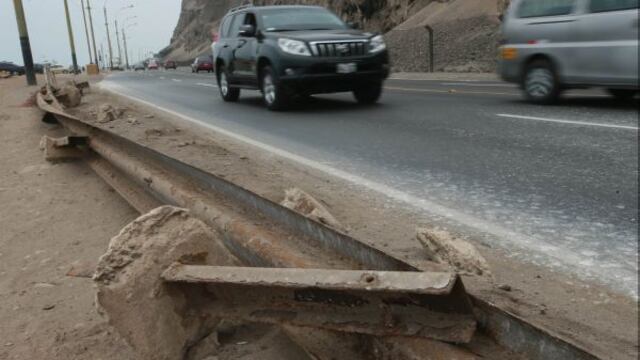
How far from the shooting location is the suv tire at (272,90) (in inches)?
410

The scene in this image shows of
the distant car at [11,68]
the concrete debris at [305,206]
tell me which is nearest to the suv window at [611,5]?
the concrete debris at [305,206]

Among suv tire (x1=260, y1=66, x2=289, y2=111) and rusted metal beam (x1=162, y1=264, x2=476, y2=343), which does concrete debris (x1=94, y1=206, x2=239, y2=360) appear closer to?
rusted metal beam (x1=162, y1=264, x2=476, y2=343)

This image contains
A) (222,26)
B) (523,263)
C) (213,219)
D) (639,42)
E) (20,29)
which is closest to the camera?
(213,219)

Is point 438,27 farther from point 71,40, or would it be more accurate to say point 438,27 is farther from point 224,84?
point 71,40

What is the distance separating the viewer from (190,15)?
122m

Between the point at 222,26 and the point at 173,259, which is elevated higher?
the point at 222,26

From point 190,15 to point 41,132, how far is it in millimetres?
120322

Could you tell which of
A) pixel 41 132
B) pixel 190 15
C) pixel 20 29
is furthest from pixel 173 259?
pixel 190 15

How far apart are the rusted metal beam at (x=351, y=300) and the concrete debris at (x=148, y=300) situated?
112 mm

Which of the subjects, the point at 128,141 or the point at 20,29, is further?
the point at 20,29

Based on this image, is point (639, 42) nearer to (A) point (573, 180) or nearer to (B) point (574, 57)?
(B) point (574, 57)

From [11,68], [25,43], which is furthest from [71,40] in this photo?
[25,43]

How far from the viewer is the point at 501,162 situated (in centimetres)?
562

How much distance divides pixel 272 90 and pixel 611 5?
221 inches
